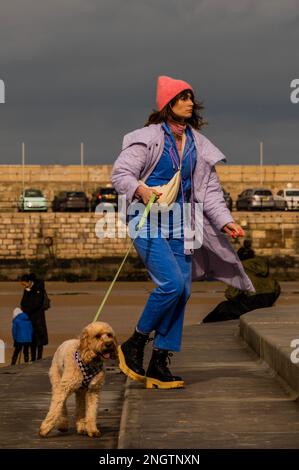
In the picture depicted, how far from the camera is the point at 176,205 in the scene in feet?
24.5

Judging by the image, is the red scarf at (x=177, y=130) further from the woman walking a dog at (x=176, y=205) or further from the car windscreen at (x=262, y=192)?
the car windscreen at (x=262, y=192)

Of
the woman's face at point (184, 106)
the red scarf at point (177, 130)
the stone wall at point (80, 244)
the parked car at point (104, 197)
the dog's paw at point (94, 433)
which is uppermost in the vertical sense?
the woman's face at point (184, 106)

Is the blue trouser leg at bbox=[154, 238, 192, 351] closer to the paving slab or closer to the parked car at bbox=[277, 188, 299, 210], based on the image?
the paving slab

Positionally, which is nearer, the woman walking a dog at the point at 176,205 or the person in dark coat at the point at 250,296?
the woman walking a dog at the point at 176,205

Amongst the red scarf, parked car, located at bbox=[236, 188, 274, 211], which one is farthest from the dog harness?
parked car, located at bbox=[236, 188, 274, 211]

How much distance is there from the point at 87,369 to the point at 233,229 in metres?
1.59

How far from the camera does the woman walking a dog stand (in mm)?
7328

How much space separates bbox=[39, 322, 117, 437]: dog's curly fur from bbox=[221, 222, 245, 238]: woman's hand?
1417 millimetres

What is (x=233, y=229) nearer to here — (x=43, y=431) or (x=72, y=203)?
(x=43, y=431)

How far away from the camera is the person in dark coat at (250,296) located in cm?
1380

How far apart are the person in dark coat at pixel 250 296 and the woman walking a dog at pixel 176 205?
19.9 feet

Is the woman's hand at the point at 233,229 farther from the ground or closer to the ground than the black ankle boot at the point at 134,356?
farther from the ground

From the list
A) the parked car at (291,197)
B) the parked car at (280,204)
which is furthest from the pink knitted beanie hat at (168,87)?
the parked car at (291,197)

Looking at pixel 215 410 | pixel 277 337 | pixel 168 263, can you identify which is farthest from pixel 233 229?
pixel 277 337
